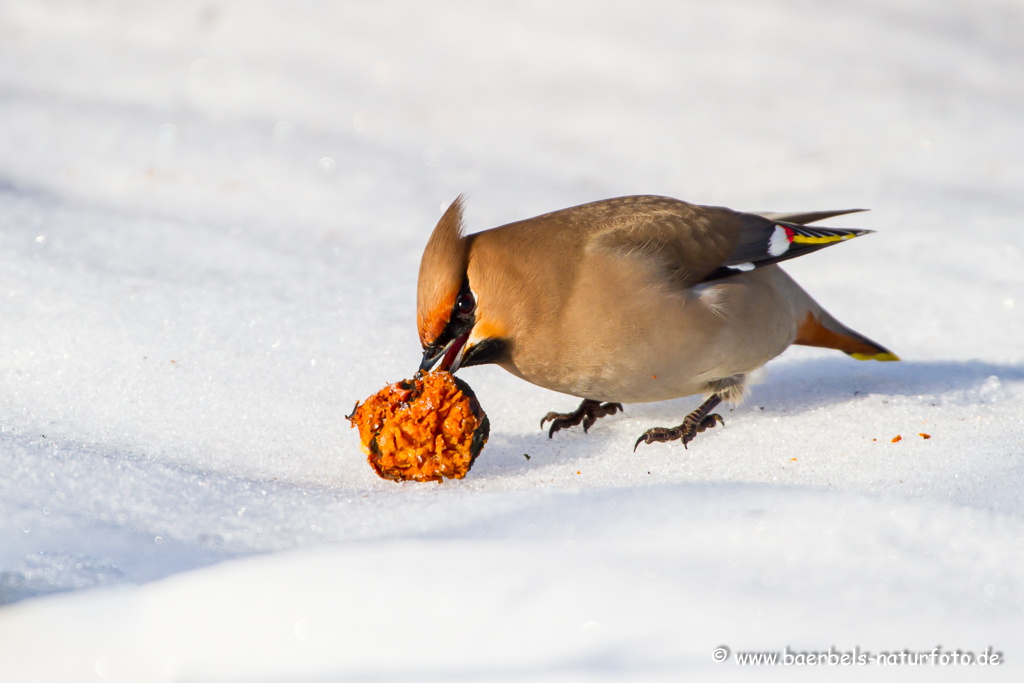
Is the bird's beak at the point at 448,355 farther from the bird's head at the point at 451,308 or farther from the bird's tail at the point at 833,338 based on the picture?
the bird's tail at the point at 833,338

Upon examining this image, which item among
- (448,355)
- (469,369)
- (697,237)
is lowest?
(469,369)

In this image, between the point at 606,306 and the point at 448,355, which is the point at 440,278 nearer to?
the point at 448,355

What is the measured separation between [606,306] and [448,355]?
18.1 inches

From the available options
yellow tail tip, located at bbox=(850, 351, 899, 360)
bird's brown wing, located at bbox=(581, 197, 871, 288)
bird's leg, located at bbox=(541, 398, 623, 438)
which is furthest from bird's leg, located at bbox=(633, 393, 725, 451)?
yellow tail tip, located at bbox=(850, 351, 899, 360)

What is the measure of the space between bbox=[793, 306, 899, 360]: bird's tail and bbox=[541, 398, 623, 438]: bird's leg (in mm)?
719

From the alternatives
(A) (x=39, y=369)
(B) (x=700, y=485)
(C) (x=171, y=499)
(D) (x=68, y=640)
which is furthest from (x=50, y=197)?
(B) (x=700, y=485)

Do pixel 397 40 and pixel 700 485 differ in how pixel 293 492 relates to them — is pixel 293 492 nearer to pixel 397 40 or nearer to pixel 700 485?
pixel 700 485

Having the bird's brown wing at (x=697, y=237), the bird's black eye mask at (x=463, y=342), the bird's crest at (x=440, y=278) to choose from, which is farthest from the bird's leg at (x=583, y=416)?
the bird's crest at (x=440, y=278)

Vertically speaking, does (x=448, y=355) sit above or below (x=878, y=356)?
above

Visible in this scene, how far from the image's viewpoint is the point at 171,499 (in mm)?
2383

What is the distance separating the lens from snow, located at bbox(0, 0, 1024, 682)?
1875 mm

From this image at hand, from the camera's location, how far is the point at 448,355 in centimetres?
276

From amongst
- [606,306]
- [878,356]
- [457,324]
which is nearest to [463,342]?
[457,324]

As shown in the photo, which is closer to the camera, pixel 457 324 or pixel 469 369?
pixel 457 324
